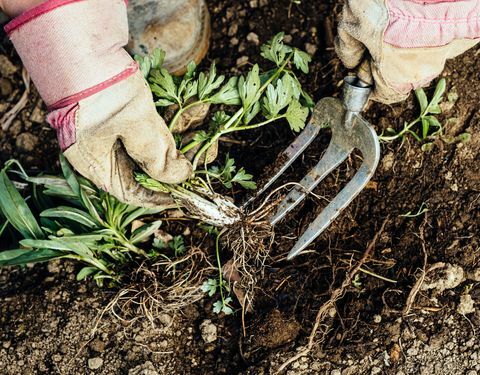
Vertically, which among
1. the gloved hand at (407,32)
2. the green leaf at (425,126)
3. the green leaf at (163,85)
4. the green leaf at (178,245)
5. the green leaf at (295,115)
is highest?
the gloved hand at (407,32)

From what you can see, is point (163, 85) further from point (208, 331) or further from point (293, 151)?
point (208, 331)

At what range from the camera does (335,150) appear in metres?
2.00

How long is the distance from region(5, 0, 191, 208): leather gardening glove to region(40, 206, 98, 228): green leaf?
256 millimetres

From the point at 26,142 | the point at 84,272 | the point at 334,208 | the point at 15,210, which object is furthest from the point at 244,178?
the point at 26,142

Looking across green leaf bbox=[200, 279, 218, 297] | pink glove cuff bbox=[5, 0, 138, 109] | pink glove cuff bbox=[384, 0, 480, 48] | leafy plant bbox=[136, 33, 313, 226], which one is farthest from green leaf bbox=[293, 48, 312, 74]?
green leaf bbox=[200, 279, 218, 297]

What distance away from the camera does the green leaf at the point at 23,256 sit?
78.1 inches

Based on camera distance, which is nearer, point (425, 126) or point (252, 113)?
point (252, 113)

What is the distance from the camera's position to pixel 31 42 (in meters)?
1.54

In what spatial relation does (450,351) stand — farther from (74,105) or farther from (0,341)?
(0,341)

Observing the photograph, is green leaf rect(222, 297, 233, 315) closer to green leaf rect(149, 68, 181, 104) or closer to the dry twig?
the dry twig

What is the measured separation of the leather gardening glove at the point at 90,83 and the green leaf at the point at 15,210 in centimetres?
36

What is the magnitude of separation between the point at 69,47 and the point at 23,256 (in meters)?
0.76

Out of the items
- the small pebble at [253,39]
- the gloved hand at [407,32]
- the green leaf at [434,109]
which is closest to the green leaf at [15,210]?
the small pebble at [253,39]

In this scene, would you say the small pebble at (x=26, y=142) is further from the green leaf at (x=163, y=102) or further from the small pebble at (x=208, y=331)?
the small pebble at (x=208, y=331)
